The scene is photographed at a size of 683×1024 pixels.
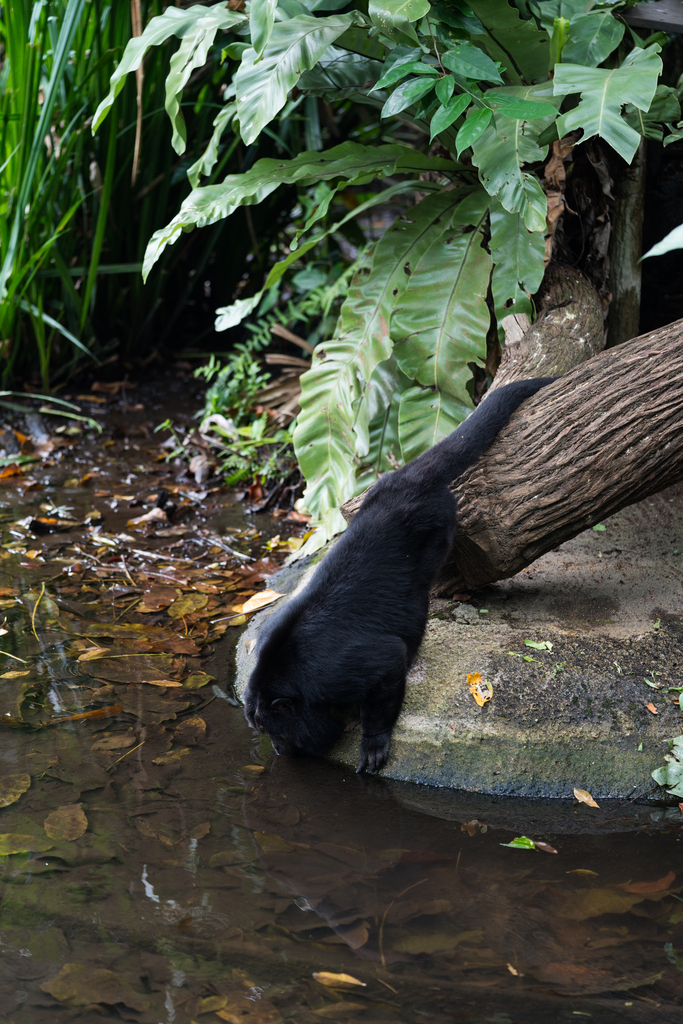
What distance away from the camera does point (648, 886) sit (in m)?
1.79

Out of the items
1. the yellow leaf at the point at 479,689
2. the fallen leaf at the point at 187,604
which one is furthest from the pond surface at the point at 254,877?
the yellow leaf at the point at 479,689

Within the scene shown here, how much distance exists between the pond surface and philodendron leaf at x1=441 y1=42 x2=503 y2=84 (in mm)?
1889

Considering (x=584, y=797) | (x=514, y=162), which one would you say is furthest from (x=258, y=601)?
(x=514, y=162)

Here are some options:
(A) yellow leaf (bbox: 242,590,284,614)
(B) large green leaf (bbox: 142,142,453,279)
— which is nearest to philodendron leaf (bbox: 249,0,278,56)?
(B) large green leaf (bbox: 142,142,453,279)

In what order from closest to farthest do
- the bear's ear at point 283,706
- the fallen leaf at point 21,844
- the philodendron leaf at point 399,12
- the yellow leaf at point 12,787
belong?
1. the fallen leaf at point 21,844
2. the yellow leaf at point 12,787
3. the bear's ear at point 283,706
4. the philodendron leaf at point 399,12

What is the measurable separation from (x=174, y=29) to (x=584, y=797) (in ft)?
9.26

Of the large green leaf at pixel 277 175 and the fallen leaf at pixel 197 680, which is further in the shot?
the large green leaf at pixel 277 175

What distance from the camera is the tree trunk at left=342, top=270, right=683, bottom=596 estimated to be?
229cm

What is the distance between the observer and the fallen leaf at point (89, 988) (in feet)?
4.91

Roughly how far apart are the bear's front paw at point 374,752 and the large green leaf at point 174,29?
2.29 metres

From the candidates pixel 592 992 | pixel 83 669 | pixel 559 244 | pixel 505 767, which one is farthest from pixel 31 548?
pixel 592 992

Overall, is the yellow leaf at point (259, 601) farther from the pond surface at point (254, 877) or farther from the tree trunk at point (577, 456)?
the tree trunk at point (577, 456)

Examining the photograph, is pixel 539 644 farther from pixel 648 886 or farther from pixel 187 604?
pixel 187 604

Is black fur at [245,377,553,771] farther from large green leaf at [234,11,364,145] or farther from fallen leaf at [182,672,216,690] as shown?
large green leaf at [234,11,364,145]
